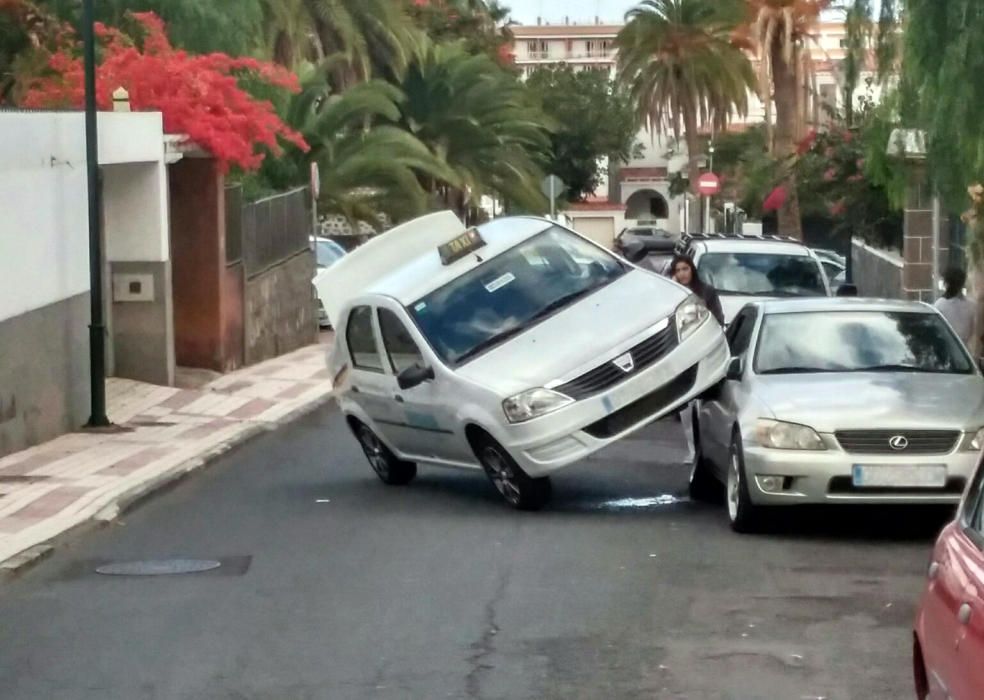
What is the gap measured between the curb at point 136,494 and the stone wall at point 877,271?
12401 mm

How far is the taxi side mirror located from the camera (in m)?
13.2

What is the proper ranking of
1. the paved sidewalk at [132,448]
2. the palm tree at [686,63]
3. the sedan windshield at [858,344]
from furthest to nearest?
the palm tree at [686,63] → the paved sidewalk at [132,448] → the sedan windshield at [858,344]

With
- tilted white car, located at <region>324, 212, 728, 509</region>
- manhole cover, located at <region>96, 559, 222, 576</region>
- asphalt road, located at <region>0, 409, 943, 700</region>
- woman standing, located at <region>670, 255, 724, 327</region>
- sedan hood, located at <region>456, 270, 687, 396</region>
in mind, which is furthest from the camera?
woman standing, located at <region>670, 255, 724, 327</region>

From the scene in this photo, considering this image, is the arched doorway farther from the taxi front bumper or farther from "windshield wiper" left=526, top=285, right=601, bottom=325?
the taxi front bumper

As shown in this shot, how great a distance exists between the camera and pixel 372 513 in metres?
14.0

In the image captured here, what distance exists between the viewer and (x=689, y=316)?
14.1 m

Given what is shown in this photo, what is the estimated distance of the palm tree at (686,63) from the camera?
55.8m

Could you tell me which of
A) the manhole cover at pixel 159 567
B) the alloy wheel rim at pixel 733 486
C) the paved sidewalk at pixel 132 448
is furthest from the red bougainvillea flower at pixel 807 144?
the manhole cover at pixel 159 567

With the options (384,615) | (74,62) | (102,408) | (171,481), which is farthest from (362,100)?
(384,615)

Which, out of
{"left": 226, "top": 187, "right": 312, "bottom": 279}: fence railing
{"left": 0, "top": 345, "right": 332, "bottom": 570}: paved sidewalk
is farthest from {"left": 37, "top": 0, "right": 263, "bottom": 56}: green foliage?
{"left": 0, "top": 345, "right": 332, "bottom": 570}: paved sidewalk

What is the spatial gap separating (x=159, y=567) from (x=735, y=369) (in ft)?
13.9

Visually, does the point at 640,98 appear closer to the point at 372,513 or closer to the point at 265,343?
the point at 265,343

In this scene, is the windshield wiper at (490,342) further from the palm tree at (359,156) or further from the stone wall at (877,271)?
the palm tree at (359,156)

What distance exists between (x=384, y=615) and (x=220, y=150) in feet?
52.7
